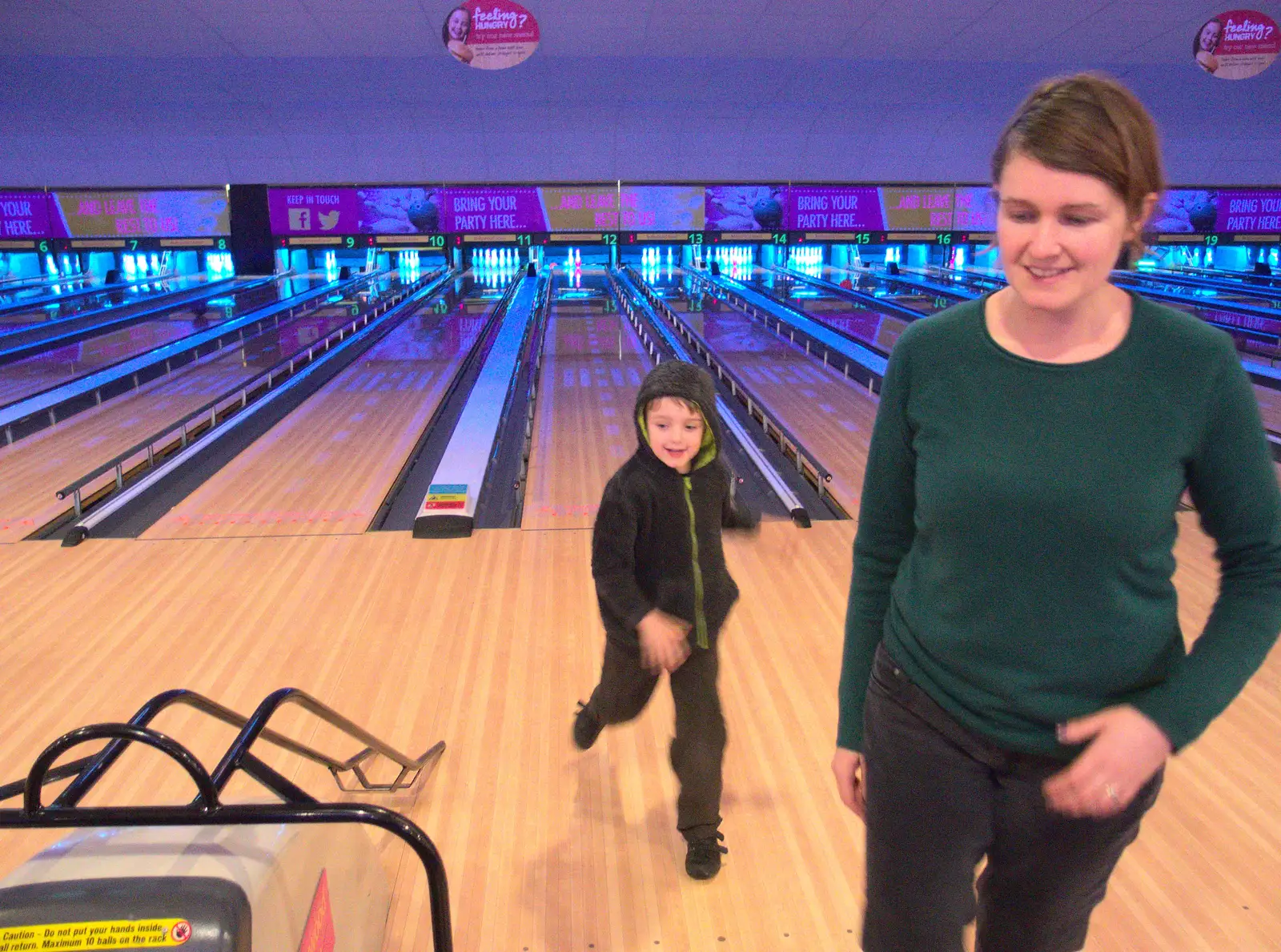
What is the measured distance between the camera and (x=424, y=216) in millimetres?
13102

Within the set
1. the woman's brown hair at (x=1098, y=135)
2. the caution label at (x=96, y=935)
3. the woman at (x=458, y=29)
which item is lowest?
the caution label at (x=96, y=935)

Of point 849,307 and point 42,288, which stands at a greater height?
point 42,288

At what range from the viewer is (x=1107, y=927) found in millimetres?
1800

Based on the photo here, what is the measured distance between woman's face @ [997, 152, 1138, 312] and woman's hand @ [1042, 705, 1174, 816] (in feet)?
1.25

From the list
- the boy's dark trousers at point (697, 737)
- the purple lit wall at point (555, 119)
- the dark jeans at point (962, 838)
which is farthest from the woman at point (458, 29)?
the dark jeans at point (962, 838)

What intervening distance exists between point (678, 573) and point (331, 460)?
4.07 m

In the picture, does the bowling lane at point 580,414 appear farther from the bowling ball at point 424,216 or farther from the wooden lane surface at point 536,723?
the bowling ball at point 424,216

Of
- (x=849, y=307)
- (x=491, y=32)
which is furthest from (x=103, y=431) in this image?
(x=849, y=307)

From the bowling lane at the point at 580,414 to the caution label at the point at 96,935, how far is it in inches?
113

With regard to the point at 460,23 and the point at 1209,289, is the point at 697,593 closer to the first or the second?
the point at 460,23

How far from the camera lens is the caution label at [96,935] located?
0.92 metres

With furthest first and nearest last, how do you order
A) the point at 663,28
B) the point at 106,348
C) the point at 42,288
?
the point at 42,288 < the point at 663,28 < the point at 106,348

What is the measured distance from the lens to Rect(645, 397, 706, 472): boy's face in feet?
5.85

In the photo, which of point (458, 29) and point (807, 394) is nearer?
point (458, 29)
